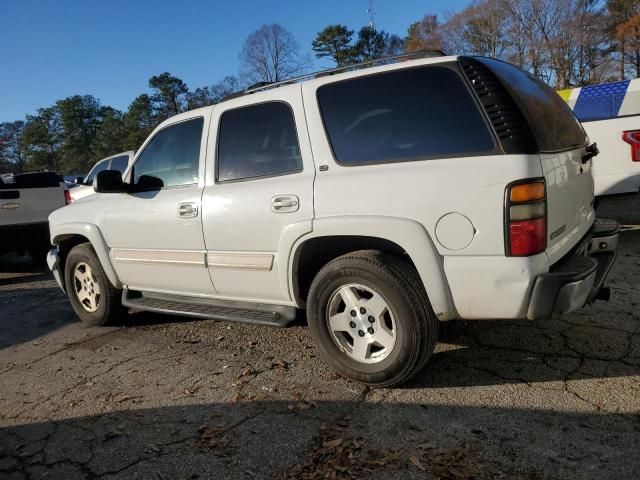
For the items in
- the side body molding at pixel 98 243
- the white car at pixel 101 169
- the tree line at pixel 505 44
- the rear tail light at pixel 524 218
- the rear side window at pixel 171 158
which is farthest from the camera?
the tree line at pixel 505 44

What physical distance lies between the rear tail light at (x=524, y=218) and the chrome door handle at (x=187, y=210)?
2233mm

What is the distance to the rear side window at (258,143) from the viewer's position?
3.29 metres

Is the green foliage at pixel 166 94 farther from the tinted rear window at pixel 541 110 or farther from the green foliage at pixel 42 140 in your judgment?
the tinted rear window at pixel 541 110

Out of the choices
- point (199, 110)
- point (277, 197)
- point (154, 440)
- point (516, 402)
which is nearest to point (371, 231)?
point (277, 197)

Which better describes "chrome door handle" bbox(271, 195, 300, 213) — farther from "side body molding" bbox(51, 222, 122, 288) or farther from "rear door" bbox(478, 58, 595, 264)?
"side body molding" bbox(51, 222, 122, 288)

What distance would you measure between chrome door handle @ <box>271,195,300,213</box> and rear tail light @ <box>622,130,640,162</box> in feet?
14.7

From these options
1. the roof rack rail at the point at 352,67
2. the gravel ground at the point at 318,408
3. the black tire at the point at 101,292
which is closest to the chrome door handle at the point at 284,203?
the roof rack rail at the point at 352,67

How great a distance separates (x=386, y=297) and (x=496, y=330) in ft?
4.64

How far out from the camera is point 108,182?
405cm

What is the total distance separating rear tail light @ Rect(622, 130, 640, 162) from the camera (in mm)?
5484

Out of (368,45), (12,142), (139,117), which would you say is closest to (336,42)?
(368,45)

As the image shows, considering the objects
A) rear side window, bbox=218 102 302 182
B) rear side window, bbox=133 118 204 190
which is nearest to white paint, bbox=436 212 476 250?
rear side window, bbox=218 102 302 182

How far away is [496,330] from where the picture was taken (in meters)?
3.79

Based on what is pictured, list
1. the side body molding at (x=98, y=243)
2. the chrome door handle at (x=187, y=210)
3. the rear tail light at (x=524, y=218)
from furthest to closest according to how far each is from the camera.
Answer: the side body molding at (x=98, y=243)
the chrome door handle at (x=187, y=210)
the rear tail light at (x=524, y=218)
